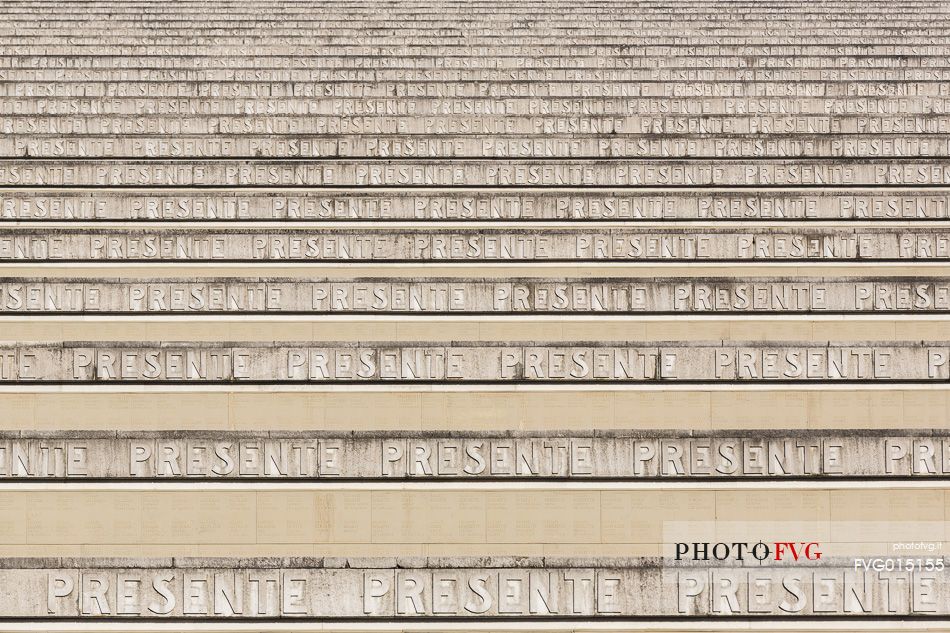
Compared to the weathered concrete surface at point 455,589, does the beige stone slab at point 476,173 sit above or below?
above

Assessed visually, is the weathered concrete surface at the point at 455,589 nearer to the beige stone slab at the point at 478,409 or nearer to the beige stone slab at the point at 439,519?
the beige stone slab at the point at 439,519

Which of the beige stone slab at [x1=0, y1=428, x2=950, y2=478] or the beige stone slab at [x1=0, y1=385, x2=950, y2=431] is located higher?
the beige stone slab at [x1=0, y1=385, x2=950, y2=431]

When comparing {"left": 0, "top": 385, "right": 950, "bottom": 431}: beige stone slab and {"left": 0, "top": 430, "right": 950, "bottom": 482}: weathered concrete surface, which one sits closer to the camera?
{"left": 0, "top": 430, "right": 950, "bottom": 482}: weathered concrete surface

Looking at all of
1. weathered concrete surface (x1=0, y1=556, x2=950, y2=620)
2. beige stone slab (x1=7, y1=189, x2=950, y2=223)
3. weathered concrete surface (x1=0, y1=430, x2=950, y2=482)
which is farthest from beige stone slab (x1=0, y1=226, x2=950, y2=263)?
weathered concrete surface (x1=0, y1=556, x2=950, y2=620)

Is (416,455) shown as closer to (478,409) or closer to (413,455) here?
(413,455)

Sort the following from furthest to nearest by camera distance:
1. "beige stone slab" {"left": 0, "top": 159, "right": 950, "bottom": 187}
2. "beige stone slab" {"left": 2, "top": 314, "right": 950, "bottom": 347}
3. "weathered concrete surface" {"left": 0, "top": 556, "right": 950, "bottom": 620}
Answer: "beige stone slab" {"left": 0, "top": 159, "right": 950, "bottom": 187} < "beige stone slab" {"left": 2, "top": 314, "right": 950, "bottom": 347} < "weathered concrete surface" {"left": 0, "top": 556, "right": 950, "bottom": 620}

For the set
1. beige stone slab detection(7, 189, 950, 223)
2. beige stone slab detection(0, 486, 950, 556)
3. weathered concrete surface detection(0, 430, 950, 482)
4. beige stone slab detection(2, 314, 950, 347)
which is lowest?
beige stone slab detection(0, 486, 950, 556)

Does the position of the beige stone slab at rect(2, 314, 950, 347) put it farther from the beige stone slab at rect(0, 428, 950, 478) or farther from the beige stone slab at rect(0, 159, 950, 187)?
the beige stone slab at rect(0, 159, 950, 187)

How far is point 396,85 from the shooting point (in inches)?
816

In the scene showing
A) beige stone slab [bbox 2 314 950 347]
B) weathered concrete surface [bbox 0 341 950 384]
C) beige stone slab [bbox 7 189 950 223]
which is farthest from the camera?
beige stone slab [bbox 7 189 950 223]

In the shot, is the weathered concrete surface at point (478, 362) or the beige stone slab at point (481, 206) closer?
the weathered concrete surface at point (478, 362)

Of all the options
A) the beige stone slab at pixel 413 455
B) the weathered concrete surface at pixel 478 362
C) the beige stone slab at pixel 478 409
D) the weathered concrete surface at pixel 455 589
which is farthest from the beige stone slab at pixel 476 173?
the weathered concrete surface at pixel 455 589

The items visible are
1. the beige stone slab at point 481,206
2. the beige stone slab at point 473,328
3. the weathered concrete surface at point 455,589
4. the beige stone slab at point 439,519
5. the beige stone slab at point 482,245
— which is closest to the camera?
the weathered concrete surface at point 455,589

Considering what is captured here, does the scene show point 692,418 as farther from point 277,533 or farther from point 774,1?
point 774,1
